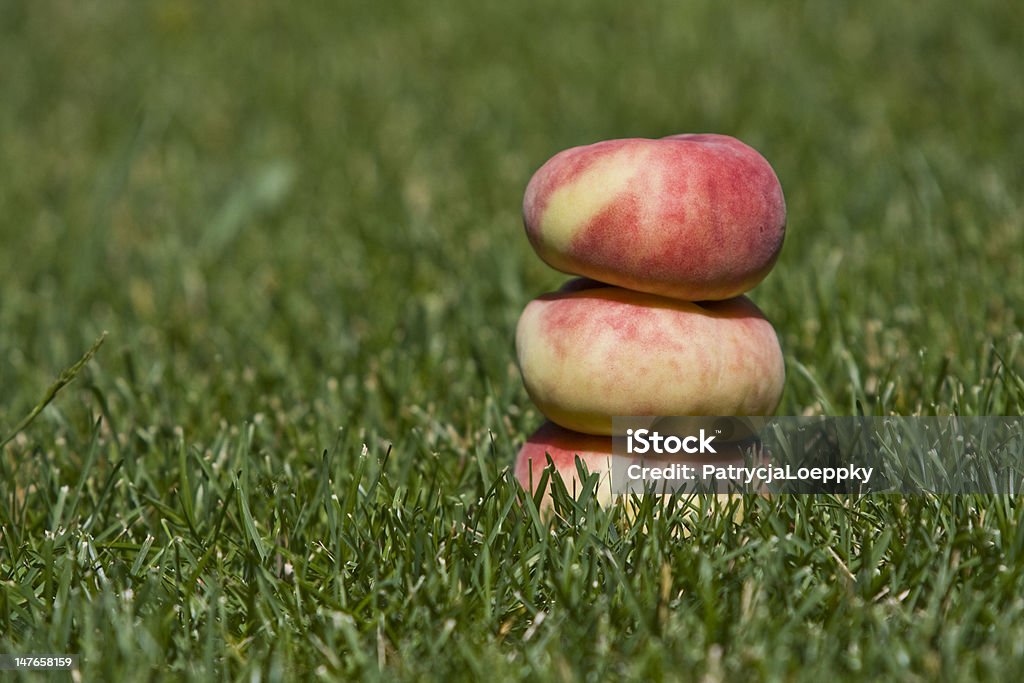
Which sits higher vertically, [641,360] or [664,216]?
[664,216]

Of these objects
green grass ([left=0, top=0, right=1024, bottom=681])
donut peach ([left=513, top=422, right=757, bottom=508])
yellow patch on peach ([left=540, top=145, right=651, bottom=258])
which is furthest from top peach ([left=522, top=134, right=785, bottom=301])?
green grass ([left=0, top=0, right=1024, bottom=681])

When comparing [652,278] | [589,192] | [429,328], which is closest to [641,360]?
[652,278]

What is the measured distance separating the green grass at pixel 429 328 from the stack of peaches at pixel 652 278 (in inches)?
7.4

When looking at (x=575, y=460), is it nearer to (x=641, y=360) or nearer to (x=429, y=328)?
(x=641, y=360)

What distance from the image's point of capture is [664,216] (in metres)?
1.82

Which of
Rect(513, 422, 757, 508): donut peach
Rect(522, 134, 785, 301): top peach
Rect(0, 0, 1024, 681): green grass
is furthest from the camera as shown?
Rect(513, 422, 757, 508): donut peach

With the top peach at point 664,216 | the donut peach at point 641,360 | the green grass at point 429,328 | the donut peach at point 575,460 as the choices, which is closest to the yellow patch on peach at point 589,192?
the top peach at point 664,216

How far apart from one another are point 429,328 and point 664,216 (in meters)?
1.38

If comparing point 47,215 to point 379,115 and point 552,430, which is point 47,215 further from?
point 552,430

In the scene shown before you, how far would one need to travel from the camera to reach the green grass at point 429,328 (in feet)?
5.54

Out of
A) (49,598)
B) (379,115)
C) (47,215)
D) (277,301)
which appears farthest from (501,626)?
(379,115)

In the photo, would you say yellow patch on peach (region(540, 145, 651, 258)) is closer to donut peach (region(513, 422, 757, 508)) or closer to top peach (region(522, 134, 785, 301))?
top peach (region(522, 134, 785, 301))

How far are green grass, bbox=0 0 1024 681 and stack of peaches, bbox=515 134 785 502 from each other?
0.19 metres

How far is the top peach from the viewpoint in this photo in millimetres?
1831
